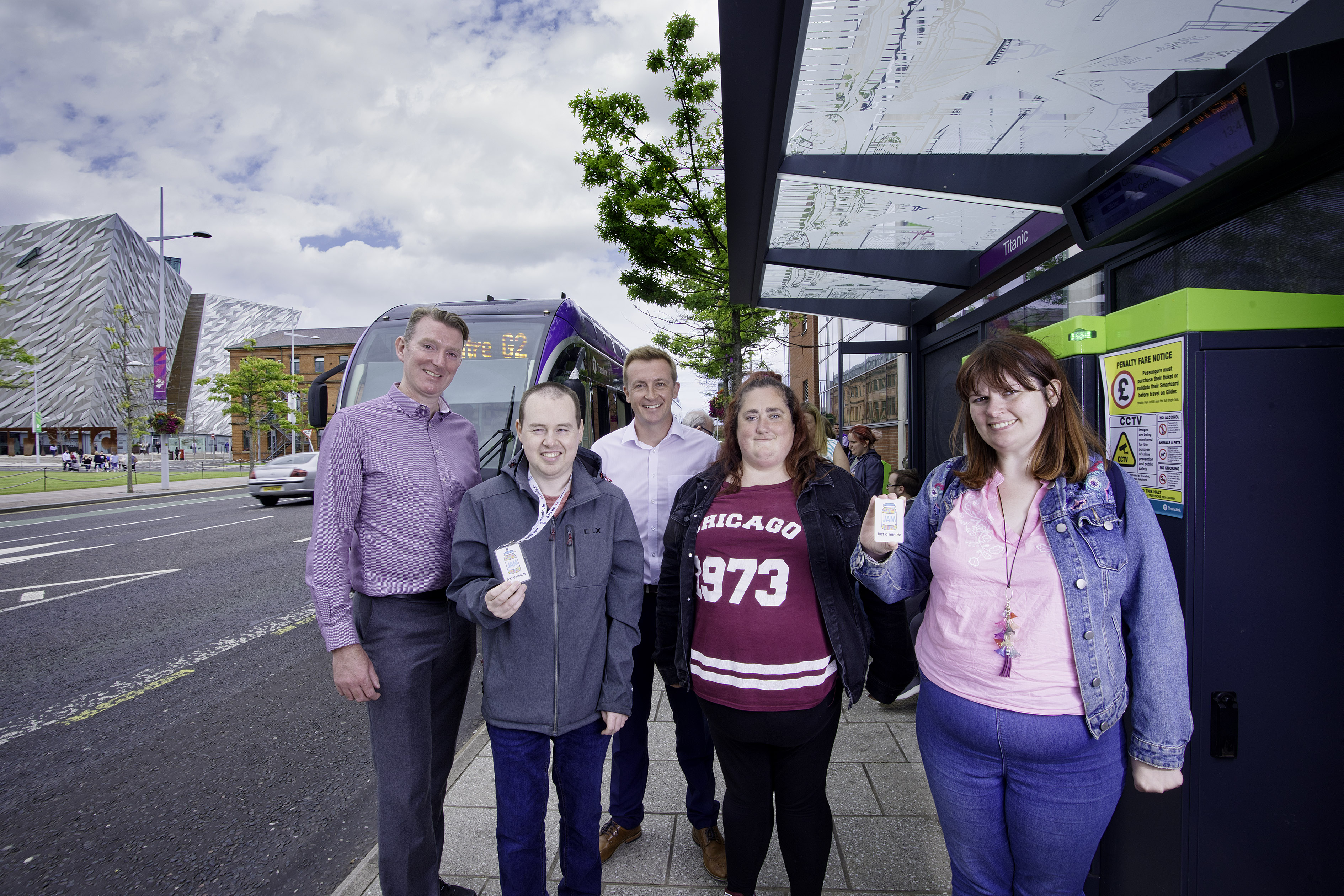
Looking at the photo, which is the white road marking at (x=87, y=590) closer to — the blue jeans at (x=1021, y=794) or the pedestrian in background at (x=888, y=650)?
the pedestrian in background at (x=888, y=650)

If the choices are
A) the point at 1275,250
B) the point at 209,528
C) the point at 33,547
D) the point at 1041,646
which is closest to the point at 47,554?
the point at 33,547

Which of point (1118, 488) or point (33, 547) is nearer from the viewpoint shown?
point (1118, 488)

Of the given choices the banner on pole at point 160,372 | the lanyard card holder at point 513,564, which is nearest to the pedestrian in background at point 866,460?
the lanyard card holder at point 513,564

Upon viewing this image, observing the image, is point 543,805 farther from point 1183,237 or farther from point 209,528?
point 209,528

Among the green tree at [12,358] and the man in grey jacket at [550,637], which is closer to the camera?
the man in grey jacket at [550,637]

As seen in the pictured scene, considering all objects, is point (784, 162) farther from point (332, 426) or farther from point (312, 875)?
point (312, 875)

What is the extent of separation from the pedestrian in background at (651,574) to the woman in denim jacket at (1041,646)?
3.51ft

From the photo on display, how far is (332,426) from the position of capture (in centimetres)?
223

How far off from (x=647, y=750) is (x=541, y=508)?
4.21 ft

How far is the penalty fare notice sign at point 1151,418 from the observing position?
5.61ft

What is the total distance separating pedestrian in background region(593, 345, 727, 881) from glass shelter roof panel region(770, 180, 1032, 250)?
153cm

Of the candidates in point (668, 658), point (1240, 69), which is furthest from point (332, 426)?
point (1240, 69)

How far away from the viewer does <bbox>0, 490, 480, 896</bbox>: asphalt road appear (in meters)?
2.80

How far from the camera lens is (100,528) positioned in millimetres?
13008
